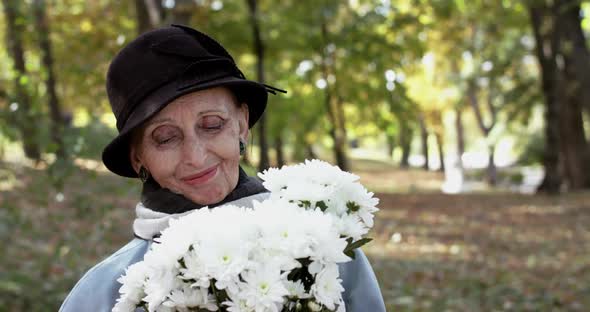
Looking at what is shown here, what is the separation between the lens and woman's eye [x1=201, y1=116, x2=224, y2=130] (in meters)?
2.15

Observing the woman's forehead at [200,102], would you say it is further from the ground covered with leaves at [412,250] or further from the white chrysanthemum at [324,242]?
the ground covered with leaves at [412,250]

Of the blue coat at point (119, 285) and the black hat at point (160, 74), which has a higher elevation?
the black hat at point (160, 74)

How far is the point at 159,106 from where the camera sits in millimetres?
2053

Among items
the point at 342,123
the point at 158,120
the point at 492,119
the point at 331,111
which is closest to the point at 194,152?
the point at 158,120

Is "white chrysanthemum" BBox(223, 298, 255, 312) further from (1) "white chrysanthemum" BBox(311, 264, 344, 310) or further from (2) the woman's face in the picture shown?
(2) the woman's face

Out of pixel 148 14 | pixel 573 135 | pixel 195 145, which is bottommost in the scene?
pixel 573 135

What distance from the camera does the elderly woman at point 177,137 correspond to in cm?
211

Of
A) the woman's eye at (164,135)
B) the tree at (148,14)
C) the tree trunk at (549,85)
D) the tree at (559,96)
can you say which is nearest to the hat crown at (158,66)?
the woman's eye at (164,135)

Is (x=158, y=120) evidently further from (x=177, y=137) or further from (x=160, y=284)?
(x=160, y=284)

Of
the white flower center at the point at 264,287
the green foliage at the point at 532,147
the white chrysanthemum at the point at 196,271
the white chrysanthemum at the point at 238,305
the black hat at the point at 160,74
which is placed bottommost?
the green foliage at the point at 532,147

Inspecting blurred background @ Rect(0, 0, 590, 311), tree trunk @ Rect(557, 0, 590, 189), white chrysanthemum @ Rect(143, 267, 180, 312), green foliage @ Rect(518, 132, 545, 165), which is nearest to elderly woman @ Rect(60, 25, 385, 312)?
white chrysanthemum @ Rect(143, 267, 180, 312)

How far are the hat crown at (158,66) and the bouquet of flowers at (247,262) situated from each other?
2.05 feet

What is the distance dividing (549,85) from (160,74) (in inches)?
727

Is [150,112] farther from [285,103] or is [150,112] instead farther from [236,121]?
[285,103]
